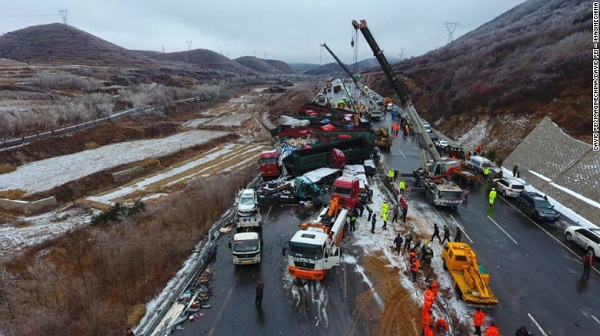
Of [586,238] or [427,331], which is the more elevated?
[586,238]

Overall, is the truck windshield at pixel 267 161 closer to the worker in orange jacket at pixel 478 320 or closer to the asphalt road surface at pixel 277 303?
the asphalt road surface at pixel 277 303

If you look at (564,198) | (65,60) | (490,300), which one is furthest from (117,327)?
(65,60)

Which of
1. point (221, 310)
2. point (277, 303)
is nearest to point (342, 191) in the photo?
point (277, 303)

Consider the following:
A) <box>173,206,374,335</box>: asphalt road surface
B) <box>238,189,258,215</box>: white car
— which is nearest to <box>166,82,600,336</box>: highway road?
<box>173,206,374,335</box>: asphalt road surface

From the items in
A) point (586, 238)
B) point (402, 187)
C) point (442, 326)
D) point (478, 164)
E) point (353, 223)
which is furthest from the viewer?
point (478, 164)

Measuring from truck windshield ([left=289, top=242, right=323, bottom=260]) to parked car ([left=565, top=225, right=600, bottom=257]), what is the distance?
50.8 feet

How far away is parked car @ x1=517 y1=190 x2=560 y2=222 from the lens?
78.1ft

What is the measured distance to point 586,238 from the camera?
2000 centimetres

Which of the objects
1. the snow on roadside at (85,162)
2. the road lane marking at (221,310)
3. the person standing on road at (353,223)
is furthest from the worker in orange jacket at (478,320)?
the snow on roadside at (85,162)

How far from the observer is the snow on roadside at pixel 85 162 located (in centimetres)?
3670

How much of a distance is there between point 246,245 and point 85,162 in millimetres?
35851

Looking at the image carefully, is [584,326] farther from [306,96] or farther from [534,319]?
[306,96]

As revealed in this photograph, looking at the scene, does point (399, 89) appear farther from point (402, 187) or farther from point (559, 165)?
point (559, 165)

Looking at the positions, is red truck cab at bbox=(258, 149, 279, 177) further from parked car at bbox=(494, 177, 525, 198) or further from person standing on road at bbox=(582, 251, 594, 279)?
person standing on road at bbox=(582, 251, 594, 279)
